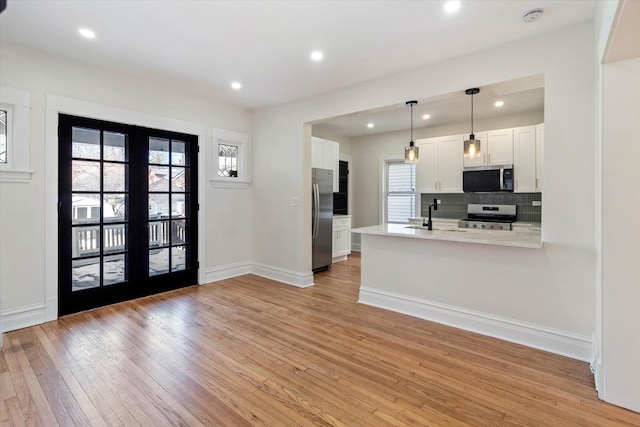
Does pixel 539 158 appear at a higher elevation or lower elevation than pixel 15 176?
higher

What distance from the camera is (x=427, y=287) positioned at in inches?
134

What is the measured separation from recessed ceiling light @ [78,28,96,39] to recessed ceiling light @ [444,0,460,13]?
306 cm

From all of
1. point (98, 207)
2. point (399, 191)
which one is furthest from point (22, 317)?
point (399, 191)

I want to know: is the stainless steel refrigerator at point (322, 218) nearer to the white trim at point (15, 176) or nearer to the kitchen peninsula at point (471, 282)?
the kitchen peninsula at point (471, 282)

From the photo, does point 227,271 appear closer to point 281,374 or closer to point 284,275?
point 284,275

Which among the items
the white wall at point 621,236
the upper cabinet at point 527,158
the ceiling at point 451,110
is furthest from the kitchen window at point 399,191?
the white wall at point 621,236

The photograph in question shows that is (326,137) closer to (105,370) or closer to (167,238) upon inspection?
(167,238)

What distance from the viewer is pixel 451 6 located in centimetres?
236

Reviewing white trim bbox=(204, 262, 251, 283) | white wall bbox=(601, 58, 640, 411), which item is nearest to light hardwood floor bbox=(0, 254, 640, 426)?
white wall bbox=(601, 58, 640, 411)

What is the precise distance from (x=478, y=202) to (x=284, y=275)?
12.4ft

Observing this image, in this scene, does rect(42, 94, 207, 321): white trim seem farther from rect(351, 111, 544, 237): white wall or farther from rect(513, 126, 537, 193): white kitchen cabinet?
rect(513, 126, 537, 193): white kitchen cabinet

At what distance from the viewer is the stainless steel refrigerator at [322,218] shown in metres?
5.17

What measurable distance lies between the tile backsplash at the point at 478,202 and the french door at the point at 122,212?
4.49 metres

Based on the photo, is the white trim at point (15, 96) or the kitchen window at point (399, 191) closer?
the white trim at point (15, 96)
